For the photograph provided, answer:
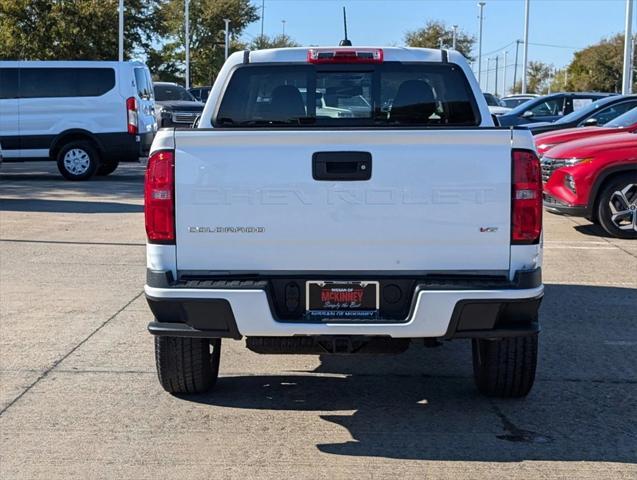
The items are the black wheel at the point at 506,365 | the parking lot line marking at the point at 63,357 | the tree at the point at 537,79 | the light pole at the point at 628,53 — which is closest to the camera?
the black wheel at the point at 506,365

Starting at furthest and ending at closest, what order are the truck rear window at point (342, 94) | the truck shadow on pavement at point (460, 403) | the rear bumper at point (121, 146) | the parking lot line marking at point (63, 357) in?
the rear bumper at point (121, 146) < the truck rear window at point (342, 94) < the parking lot line marking at point (63, 357) < the truck shadow on pavement at point (460, 403)

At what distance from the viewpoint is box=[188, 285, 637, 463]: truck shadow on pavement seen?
201 inches

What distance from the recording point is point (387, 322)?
496 cm

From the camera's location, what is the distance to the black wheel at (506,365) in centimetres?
557

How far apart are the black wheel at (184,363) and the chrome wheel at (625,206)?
7.60 m

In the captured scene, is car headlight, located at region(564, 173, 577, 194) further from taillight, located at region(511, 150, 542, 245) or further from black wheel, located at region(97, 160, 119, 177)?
black wheel, located at region(97, 160, 119, 177)

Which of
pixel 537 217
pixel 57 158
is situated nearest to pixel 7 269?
pixel 537 217

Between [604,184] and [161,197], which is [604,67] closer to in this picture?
[604,184]

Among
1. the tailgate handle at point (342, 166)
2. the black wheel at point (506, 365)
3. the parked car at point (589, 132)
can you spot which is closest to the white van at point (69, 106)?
the parked car at point (589, 132)

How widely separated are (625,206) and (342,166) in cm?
809

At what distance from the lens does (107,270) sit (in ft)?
32.5

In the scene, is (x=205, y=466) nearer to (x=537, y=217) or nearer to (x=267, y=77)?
(x=537, y=217)

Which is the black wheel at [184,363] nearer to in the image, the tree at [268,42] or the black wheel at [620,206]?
the black wheel at [620,206]

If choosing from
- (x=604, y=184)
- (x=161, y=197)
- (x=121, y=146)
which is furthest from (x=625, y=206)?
(x=121, y=146)
